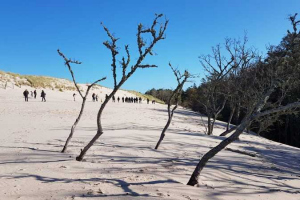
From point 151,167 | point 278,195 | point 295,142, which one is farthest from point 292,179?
point 295,142

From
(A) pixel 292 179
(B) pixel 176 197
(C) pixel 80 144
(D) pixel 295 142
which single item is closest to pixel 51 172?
(B) pixel 176 197

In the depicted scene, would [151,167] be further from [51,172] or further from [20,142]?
[20,142]

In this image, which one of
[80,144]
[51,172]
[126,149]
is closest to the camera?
[51,172]

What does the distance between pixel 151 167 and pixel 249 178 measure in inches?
97.5

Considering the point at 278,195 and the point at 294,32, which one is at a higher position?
the point at 294,32

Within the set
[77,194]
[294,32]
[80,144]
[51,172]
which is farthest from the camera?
[80,144]

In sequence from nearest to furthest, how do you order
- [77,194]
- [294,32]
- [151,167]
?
[77,194] < [151,167] < [294,32]

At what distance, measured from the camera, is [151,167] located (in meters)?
6.01

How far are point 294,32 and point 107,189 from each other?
6.20 meters

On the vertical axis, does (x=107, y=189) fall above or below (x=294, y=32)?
below

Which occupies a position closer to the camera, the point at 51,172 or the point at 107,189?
the point at 107,189

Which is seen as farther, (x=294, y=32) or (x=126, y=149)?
(x=126, y=149)

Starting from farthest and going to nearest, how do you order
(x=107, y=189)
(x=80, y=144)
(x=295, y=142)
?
(x=295, y=142) → (x=80, y=144) → (x=107, y=189)

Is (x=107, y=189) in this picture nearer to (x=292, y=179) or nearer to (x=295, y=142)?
(x=292, y=179)
